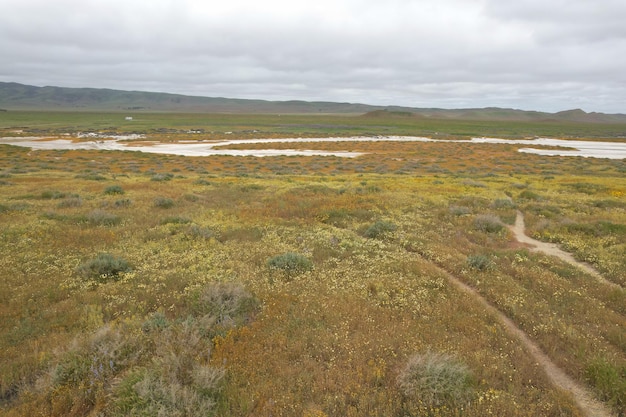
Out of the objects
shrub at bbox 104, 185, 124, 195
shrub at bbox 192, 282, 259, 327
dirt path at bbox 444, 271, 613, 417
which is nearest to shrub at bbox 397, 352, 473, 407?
dirt path at bbox 444, 271, 613, 417

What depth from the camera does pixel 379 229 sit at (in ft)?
51.1

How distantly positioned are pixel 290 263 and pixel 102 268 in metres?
5.59

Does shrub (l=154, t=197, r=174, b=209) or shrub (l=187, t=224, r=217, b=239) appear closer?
shrub (l=187, t=224, r=217, b=239)

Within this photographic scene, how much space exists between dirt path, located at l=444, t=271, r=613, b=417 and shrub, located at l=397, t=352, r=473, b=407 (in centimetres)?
177

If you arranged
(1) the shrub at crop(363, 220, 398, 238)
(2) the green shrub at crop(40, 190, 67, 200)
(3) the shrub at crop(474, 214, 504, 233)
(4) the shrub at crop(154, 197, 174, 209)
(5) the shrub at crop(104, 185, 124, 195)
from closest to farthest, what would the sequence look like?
(1) the shrub at crop(363, 220, 398, 238)
(3) the shrub at crop(474, 214, 504, 233)
(4) the shrub at crop(154, 197, 174, 209)
(2) the green shrub at crop(40, 190, 67, 200)
(5) the shrub at crop(104, 185, 124, 195)

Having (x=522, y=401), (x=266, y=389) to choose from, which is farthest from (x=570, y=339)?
(x=266, y=389)

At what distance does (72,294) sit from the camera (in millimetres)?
9680

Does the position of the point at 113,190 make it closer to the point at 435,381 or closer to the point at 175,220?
the point at 175,220

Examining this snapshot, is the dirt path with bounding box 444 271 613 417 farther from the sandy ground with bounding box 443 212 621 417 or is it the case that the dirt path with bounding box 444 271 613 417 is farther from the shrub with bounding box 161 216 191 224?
the shrub with bounding box 161 216 191 224

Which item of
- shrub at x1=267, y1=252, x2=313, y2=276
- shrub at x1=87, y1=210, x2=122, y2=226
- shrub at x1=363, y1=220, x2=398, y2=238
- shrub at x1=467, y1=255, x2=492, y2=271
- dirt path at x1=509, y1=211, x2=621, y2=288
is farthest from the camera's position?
shrub at x1=87, y1=210, x2=122, y2=226

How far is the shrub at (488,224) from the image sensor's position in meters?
16.4

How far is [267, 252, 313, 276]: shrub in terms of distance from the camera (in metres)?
11.4

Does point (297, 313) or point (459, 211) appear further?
point (459, 211)

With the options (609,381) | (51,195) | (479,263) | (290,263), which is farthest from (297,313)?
(51,195)
